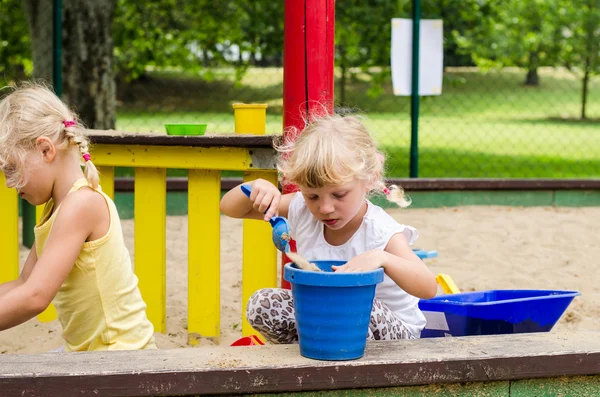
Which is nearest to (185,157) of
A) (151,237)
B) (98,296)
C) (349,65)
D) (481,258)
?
(151,237)

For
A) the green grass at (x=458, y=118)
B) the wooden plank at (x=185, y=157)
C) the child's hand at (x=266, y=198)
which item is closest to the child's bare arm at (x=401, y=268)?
the child's hand at (x=266, y=198)

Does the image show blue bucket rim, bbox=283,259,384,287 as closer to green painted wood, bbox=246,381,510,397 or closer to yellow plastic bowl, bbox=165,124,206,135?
green painted wood, bbox=246,381,510,397

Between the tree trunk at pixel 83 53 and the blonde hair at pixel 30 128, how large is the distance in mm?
6109

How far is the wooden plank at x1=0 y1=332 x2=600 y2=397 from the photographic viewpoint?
1867 mm

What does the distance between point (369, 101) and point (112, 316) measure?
1531 centimetres

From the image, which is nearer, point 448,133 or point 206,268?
point 206,268

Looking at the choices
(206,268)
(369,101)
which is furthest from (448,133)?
(206,268)

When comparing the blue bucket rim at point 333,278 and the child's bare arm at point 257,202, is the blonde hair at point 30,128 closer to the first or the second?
the child's bare arm at point 257,202

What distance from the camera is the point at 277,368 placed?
6.30 feet

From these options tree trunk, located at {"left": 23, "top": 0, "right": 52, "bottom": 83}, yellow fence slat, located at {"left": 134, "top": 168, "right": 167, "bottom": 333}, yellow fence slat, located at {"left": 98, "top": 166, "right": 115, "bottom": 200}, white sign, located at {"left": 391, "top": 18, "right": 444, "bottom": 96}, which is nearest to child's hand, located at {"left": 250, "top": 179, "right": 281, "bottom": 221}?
yellow fence slat, located at {"left": 134, "top": 168, "right": 167, "bottom": 333}

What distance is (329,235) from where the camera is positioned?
92.2 inches

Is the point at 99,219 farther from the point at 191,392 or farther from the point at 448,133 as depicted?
the point at 448,133

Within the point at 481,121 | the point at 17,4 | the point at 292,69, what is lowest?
the point at 481,121

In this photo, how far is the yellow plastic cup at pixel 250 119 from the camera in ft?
10.8
